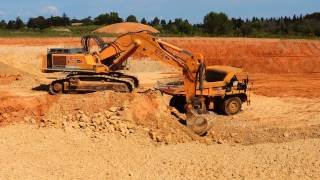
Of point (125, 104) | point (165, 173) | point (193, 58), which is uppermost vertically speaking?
point (193, 58)

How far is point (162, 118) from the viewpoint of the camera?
14.1 meters

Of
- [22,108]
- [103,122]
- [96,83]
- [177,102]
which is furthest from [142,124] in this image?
[96,83]

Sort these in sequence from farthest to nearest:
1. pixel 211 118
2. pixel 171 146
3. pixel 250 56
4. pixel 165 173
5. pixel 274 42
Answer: pixel 274 42 → pixel 250 56 → pixel 211 118 → pixel 171 146 → pixel 165 173

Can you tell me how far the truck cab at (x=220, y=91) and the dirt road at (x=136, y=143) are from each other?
53 cm

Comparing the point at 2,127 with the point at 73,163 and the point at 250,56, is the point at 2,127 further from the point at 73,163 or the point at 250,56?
the point at 250,56

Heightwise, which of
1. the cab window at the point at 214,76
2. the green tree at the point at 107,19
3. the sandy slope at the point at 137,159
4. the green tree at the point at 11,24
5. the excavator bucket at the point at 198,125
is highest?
the green tree at the point at 107,19

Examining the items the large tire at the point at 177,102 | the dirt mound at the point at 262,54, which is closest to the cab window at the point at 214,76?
the large tire at the point at 177,102

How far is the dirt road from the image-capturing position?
11.1m

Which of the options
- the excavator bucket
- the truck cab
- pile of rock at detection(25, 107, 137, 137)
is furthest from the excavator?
pile of rock at detection(25, 107, 137, 137)

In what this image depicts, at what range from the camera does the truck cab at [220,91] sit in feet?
56.4

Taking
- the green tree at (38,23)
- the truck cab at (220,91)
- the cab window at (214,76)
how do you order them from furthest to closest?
1. the green tree at (38,23)
2. the cab window at (214,76)
3. the truck cab at (220,91)

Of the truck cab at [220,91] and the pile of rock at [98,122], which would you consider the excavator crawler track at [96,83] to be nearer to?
the truck cab at [220,91]

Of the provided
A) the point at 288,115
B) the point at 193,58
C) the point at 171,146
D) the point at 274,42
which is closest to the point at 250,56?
the point at 274,42

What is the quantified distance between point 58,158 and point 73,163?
1.64 ft
